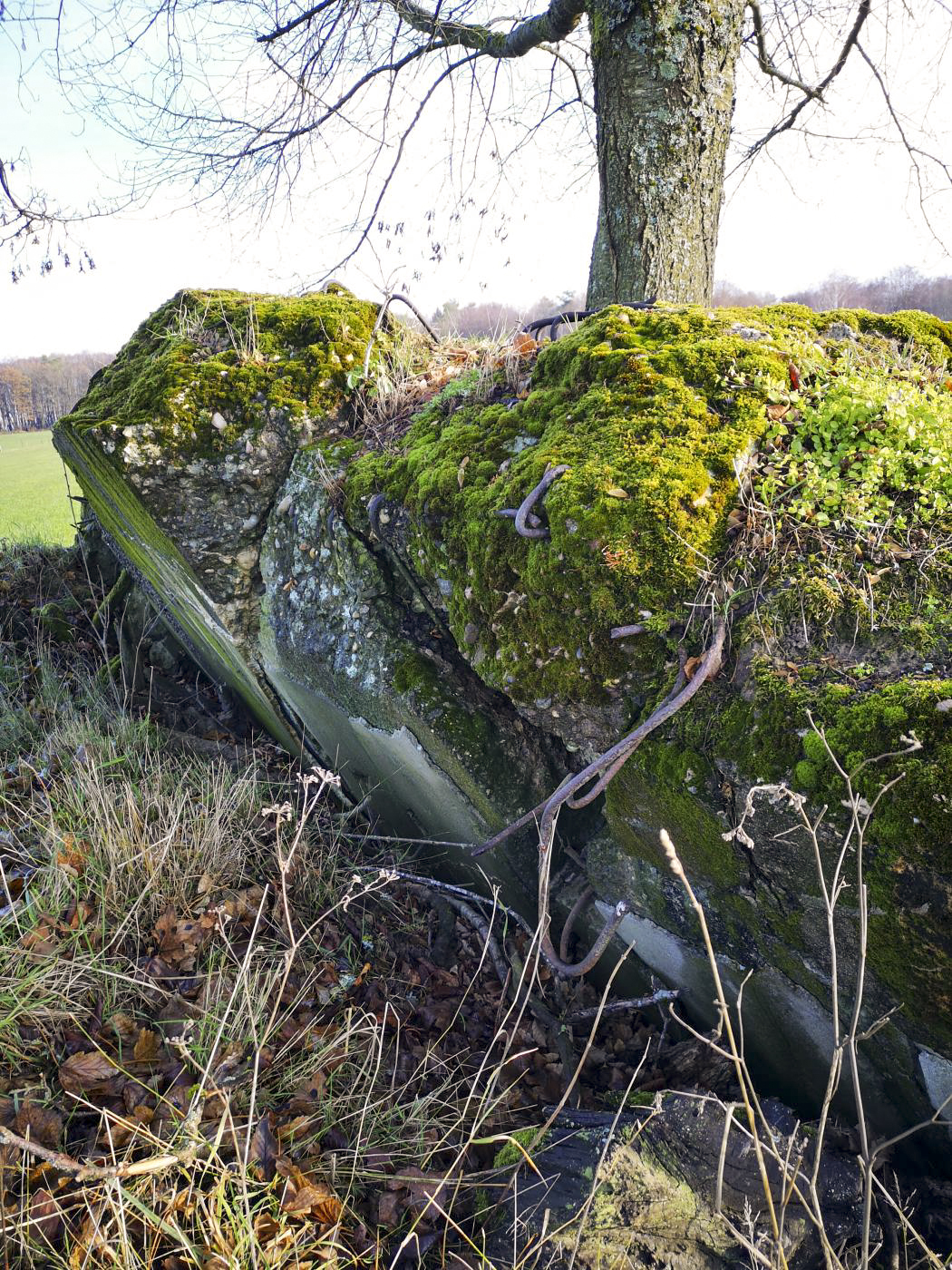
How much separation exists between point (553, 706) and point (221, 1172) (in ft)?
4.96

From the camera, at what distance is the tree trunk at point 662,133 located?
3.84 m

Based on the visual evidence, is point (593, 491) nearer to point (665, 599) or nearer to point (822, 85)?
point (665, 599)

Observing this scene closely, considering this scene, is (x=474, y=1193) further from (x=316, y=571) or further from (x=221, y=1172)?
(x=316, y=571)

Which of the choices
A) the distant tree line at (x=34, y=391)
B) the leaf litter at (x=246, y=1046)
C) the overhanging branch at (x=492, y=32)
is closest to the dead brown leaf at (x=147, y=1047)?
the leaf litter at (x=246, y=1046)

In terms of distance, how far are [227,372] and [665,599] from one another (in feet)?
8.97

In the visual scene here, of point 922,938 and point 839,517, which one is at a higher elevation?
point 839,517

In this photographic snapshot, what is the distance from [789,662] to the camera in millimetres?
1889

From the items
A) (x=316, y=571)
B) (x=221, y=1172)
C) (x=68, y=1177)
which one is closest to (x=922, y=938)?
(x=221, y=1172)

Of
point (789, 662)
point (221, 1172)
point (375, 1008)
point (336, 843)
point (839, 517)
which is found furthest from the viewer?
point (336, 843)

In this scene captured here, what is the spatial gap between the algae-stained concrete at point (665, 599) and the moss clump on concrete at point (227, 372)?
26 millimetres

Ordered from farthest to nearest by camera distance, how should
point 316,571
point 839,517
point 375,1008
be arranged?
point 316,571
point 375,1008
point 839,517

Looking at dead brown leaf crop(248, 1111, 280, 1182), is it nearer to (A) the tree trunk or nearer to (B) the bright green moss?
(B) the bright green moss

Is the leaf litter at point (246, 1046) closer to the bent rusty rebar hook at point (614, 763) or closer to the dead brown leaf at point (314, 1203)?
the dead brown leaf at point (314, 1203)

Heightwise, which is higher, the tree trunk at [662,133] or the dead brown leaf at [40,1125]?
the tree trunk at [662,133]
